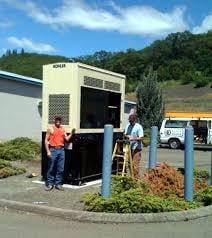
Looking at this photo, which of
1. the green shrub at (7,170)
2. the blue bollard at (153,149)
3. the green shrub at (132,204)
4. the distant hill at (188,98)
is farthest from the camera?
the distant hill at (188,98)

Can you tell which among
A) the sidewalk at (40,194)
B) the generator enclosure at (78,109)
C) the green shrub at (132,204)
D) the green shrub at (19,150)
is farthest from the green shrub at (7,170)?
the green shrub at (132,204)

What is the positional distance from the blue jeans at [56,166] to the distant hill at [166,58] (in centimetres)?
8523

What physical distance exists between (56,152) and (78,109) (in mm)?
1231

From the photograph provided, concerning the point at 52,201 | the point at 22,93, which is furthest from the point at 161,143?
the point at 52,201

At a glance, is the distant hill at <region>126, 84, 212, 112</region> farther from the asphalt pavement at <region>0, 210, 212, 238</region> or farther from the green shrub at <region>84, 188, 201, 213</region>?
the asphalt pavement at <region>0, 210, 212, 238</region>

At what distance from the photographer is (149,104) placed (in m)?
43.7

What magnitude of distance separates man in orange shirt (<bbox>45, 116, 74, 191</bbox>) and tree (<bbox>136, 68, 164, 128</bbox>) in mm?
30808

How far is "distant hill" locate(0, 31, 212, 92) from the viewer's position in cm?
11169

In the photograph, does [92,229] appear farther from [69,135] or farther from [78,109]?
[78,109]

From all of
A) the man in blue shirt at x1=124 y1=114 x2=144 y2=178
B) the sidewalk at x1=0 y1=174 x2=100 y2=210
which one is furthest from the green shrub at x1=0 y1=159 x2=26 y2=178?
the man in blue shirt at x1=124 y1=114 x2=144 y2=178

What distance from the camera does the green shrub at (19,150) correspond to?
1830cm

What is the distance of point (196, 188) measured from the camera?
1191 cm

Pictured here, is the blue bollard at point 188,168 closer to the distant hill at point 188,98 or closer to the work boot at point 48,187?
the work boot at point 48,187

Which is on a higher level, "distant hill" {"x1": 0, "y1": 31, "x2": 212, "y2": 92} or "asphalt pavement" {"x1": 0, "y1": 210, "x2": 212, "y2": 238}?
"distant hill" {"x1": 0, "y1": 31, "x2": 212, "y2": 92}
